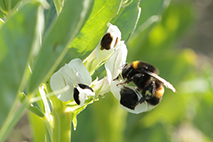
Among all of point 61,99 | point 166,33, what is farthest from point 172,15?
point 61,99

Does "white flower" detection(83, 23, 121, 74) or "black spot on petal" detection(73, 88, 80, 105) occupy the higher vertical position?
"white flower" detection(83, 23, 121, 74)

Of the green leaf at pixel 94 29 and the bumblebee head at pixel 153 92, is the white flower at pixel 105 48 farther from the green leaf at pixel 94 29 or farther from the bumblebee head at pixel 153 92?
the bumblebee head at pixel 153 92

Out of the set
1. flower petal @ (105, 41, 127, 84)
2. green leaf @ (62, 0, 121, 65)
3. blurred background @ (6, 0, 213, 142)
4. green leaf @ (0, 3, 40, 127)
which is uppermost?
green leaf @ (0, 3, 40, 127)

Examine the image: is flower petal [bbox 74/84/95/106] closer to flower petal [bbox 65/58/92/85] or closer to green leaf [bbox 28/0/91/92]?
flower petal [bbox 65/58/92/85]

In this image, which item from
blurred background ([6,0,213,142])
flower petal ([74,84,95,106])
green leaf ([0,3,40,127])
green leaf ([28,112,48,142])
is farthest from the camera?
blurred background ([6,0,213,142])

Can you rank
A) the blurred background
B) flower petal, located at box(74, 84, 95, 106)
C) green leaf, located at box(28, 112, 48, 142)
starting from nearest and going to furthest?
flower petal, located at box(74, 84, 95, 106) → green leaf, located at box(28, 112, 48, 142) → the blurred background

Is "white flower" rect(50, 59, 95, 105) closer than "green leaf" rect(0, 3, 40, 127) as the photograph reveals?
No

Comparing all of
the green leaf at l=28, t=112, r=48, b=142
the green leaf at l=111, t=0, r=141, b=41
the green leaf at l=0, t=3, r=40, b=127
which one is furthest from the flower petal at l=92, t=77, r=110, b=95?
the green leaf at l=28, t=112, r=48, b=142
